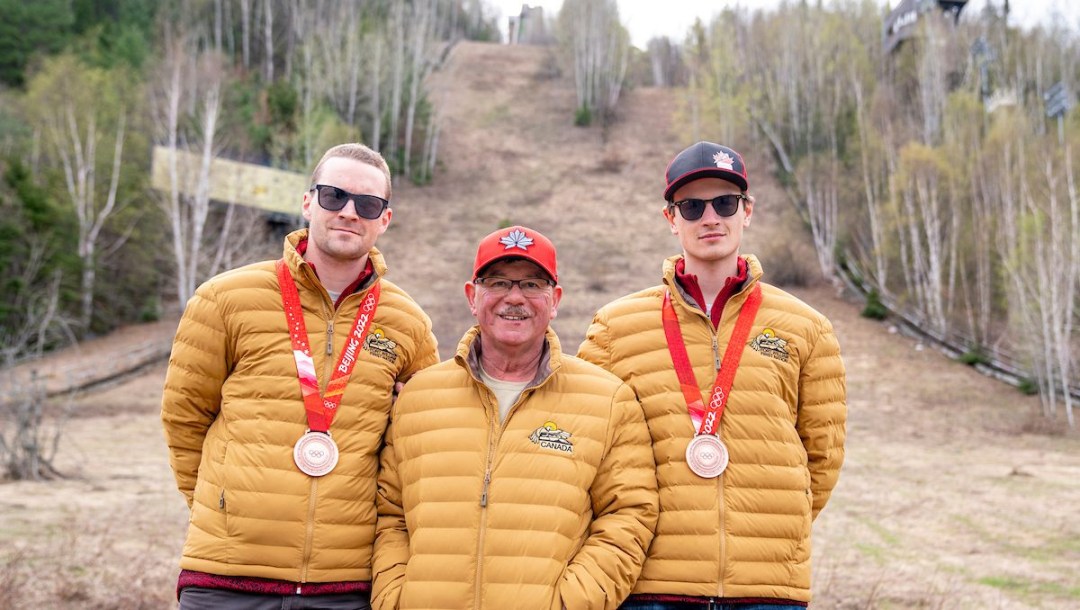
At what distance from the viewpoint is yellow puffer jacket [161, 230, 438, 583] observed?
10.9ft

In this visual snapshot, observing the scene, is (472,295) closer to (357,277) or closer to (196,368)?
(357,277)

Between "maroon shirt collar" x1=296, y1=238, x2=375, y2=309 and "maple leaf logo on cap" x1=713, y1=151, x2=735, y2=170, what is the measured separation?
1537 mm

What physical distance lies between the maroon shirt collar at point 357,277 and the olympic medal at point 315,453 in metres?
0.56

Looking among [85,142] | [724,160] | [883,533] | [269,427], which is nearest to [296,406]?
[269,427]

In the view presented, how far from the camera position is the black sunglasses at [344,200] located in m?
3.58

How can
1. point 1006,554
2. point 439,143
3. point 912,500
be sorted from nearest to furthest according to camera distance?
point 1006,554 → point 912,500 → point 439,143

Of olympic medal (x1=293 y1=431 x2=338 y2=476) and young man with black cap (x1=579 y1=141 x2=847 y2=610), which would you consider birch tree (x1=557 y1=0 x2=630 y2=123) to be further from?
olympic medal (x1=293 y1=431 x2=338 y2=476)

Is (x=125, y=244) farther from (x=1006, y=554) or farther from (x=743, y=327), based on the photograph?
(x=743, y=327)

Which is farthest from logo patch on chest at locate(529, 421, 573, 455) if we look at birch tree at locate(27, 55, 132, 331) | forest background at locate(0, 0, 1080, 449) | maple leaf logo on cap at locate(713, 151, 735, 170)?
birch tree at locate(27, 55, 132, 331)

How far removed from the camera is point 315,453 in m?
3.38

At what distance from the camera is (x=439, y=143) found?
51656mm

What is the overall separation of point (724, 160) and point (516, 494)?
1614mm

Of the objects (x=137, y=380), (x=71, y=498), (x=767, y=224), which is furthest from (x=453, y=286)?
(x=71, y=498)

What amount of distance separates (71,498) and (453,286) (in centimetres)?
2373
